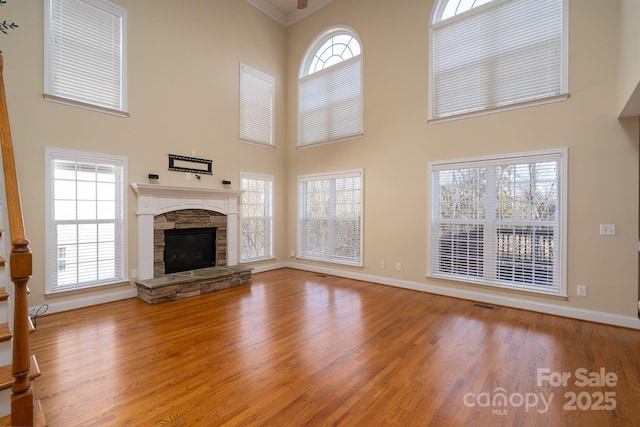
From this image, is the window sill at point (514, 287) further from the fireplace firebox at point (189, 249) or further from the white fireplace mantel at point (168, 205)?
the fireplace firebox at point (189, 249)

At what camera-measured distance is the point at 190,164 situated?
524cm

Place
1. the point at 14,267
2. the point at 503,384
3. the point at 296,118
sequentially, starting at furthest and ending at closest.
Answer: the point at 296,118 < the point at 503,384 < the point at 14,267

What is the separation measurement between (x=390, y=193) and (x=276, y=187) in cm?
268

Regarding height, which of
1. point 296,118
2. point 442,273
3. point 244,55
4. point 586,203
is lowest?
point 442,273

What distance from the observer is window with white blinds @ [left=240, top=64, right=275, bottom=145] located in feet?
20.0

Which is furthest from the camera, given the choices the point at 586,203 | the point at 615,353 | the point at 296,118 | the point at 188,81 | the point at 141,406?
the point at 296,118

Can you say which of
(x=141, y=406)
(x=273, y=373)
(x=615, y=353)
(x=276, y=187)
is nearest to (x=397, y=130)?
(x=276, y=187)

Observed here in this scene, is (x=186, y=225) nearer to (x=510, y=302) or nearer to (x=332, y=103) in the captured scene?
(x=332, y=103)

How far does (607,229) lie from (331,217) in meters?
4.14

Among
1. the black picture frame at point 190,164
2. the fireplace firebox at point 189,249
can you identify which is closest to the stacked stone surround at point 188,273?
the fireplace firebox at point 189,249

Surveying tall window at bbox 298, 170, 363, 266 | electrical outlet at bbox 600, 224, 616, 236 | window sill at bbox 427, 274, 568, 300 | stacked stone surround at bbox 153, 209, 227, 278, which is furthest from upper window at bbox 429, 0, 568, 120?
stacked stone surround at bbox 153, 209, 227, 278

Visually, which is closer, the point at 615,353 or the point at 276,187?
the point at 615,353

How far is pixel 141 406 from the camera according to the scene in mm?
2025

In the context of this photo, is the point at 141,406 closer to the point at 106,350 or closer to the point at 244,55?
the point at 106,350
